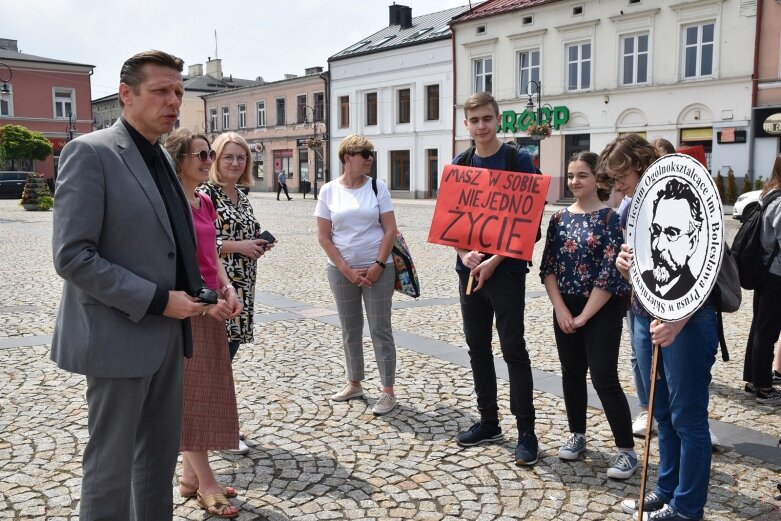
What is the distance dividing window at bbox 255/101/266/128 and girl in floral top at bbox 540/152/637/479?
4721cm

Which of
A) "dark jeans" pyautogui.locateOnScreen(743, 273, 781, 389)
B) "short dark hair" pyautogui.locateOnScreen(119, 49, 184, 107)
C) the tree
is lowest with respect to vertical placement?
"dark jeans" pyautogui.locateOnScreen(743, 273, 781, 389)

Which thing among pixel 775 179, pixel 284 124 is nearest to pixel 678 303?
pixel 775 179

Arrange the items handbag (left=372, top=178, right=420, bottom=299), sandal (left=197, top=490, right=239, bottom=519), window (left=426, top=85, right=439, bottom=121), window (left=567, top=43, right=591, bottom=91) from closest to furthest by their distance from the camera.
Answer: sandal (left=197, top=490, right=239, bottom=519)
handbag (left=372, top=178, right=420, bottom=299)
window (left=567, top=43, right=591, bottom=91)
window (left=426, top=85, right=439, bottom=121)

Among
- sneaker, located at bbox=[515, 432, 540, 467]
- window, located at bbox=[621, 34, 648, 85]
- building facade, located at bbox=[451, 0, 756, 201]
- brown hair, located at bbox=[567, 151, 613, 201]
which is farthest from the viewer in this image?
window, located at bbox=[621, 34, 648, 85]

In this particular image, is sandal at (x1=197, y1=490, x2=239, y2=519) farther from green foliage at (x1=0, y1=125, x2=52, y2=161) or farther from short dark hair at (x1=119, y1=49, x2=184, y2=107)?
green foliage at (x1=0, y1=125, x2=52, y2=161)

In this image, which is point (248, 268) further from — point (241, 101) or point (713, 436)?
point (241, 101)

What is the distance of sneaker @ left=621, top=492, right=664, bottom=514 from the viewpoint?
11.4ft

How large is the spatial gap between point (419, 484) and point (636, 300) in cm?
147

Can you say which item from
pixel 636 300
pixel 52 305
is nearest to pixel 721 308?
pixel 636 300

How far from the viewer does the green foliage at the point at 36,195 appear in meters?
27.9

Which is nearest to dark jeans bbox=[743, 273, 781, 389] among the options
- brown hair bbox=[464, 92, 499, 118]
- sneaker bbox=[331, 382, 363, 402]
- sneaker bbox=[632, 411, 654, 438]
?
sneaker bbox=[632, 411, 654, 438]

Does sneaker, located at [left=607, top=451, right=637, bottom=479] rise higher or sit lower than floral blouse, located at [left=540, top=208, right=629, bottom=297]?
lower

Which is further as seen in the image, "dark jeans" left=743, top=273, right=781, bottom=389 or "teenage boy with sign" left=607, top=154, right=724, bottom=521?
"dark jeans" left=743, top=273, right=781, bottom=389

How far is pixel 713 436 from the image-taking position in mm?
4391
